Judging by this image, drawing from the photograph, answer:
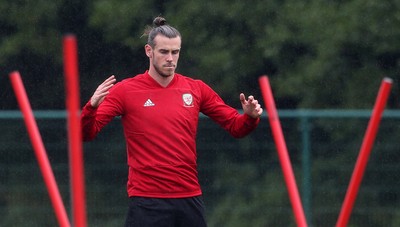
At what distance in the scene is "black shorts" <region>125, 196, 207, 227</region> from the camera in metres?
6.82

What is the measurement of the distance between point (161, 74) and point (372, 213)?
5276 mm

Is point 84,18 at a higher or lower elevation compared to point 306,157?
higher

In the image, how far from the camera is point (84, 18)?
51.7 ft

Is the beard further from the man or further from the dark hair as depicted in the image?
the dark hair

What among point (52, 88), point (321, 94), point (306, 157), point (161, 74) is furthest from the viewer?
point (52, 88)

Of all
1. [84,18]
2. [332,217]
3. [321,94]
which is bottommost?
[332,217]

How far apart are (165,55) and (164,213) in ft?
2.79

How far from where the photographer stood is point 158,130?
6801mm

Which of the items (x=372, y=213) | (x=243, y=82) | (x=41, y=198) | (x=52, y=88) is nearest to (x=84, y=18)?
(x=52, y=88)

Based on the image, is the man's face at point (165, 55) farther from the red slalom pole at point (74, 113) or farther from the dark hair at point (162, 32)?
the red slalom pole at point (74, 113)

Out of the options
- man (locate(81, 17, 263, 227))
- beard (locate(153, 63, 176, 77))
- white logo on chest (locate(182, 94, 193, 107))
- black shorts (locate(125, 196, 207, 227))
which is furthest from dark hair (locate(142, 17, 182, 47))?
black shorts (locate(125, 196, 207, 227))

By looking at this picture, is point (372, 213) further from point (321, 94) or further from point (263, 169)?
point (321, 94)

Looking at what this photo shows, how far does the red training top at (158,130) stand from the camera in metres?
6.80

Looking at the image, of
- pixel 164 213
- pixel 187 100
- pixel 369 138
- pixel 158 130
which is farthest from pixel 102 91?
pixel 369 138
